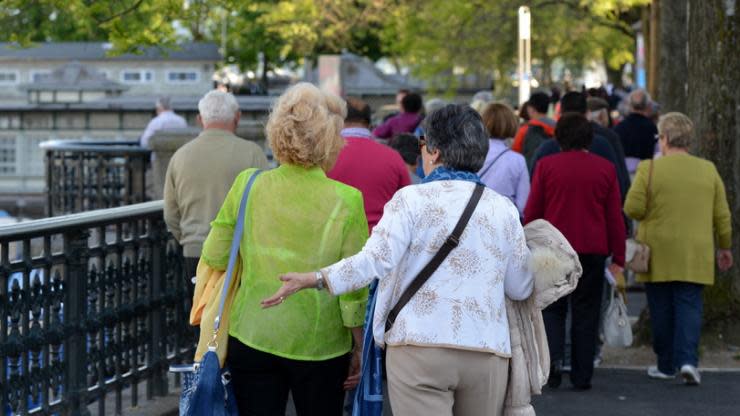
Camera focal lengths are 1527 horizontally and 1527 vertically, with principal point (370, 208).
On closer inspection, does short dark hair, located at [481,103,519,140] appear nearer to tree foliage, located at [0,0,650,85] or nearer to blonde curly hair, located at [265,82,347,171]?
blonde curly hair, located at [265,82,347,171]

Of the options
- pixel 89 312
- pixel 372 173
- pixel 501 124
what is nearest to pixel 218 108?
pixel 372 173

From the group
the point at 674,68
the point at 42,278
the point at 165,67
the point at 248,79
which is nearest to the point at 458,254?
the point at 42,278

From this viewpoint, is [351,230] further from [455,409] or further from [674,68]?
[674,68]

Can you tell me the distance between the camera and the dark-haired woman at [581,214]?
9.37 meters

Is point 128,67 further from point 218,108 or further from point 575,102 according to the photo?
point 218,108

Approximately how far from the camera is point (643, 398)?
951cm

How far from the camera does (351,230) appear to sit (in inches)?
217

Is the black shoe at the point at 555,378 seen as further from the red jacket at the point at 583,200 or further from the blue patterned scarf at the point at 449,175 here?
the blue patterned scarf at the point at 449,175

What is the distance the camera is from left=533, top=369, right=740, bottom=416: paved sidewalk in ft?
29.8

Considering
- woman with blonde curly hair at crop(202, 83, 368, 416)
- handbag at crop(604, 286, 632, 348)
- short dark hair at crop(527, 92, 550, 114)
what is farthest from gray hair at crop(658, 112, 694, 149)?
woman with blonde curly hair at crop(202, 83, 368, 416)

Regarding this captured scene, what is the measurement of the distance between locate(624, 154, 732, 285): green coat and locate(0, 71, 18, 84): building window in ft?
288

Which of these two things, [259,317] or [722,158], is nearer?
[259,317]

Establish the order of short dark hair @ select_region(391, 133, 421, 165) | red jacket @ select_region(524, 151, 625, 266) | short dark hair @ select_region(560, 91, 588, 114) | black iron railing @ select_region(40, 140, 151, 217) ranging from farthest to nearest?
black iron railing @ select_region(40, 140, 151, 217), short dark hair @ select_region(560, 91, 588, 114), short dark hair @ select_region(391, 133, 421, 165), red jacket @ select_region(524, 151, 625, 266)

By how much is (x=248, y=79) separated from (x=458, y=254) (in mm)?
79400
